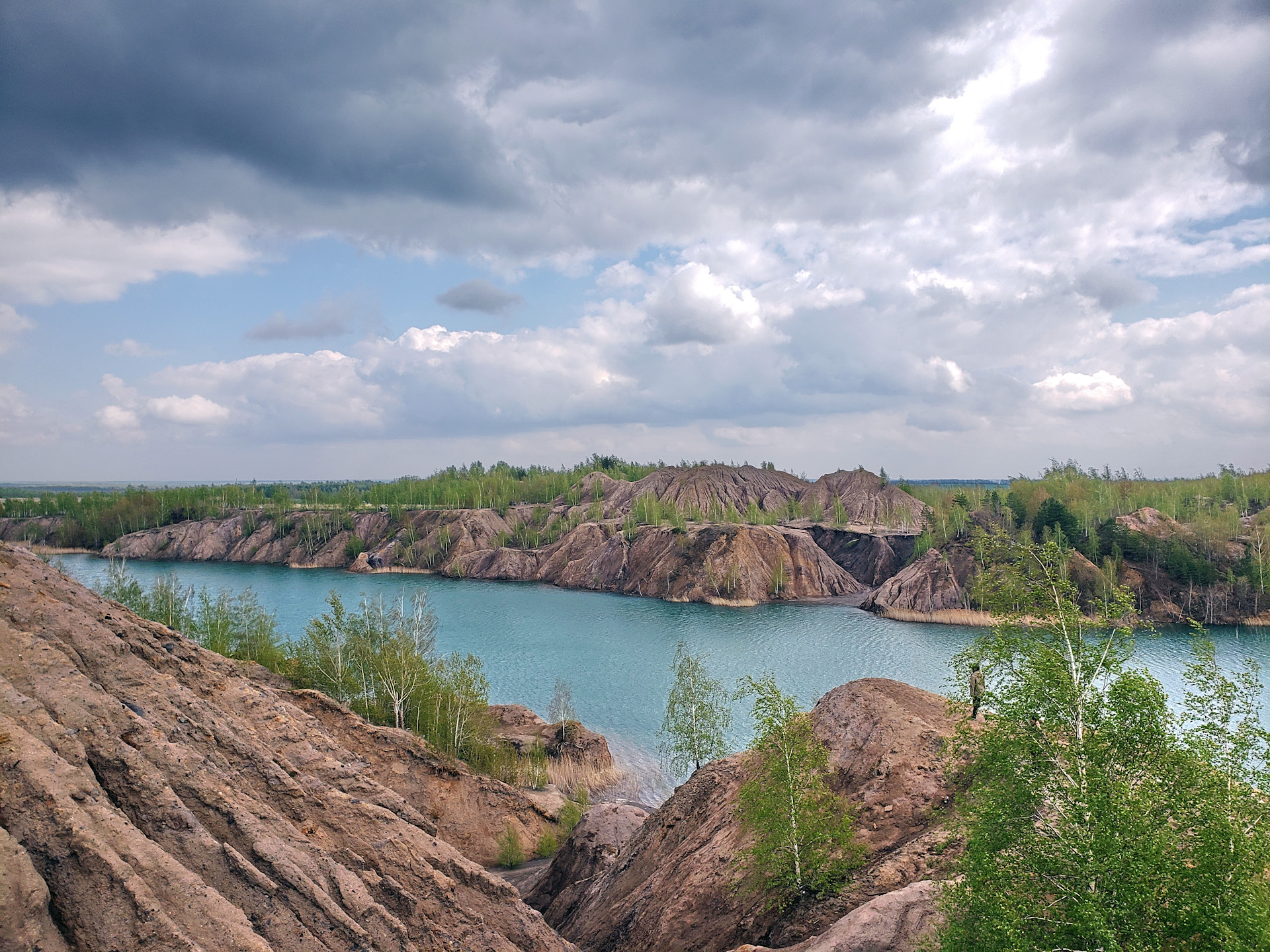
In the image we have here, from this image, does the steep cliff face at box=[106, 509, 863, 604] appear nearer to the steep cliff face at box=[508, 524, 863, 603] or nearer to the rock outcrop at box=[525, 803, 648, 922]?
the steep cliff face at box=[508, 524, 863, 603]

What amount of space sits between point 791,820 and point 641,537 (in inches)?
3230

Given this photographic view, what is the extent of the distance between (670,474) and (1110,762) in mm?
120511

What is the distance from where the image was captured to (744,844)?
52.0 feet

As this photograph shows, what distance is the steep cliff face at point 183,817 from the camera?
7730 mm

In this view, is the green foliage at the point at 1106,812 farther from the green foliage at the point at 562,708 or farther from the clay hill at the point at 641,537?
the clay hill at the point at 641,537

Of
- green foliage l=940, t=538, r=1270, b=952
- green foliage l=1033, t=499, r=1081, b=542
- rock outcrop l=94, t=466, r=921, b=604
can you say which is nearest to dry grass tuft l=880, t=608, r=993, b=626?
green foliage l=1033, t=499, r=1081, b=542

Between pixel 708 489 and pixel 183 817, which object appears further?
pixel 708 489

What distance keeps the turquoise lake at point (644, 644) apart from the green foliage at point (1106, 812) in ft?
79.2

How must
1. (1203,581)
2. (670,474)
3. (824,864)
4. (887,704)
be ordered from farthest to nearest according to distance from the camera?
(670,474) → (1203,581) → (887,704) → (824,864)

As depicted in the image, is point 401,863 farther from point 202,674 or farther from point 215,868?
point 202,674

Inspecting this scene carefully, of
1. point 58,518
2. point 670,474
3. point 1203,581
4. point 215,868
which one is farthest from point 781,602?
point 58,518

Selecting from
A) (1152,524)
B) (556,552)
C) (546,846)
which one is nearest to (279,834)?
(546,846)

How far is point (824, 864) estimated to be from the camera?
14.1m

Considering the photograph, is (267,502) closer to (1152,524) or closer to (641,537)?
(641,537)
